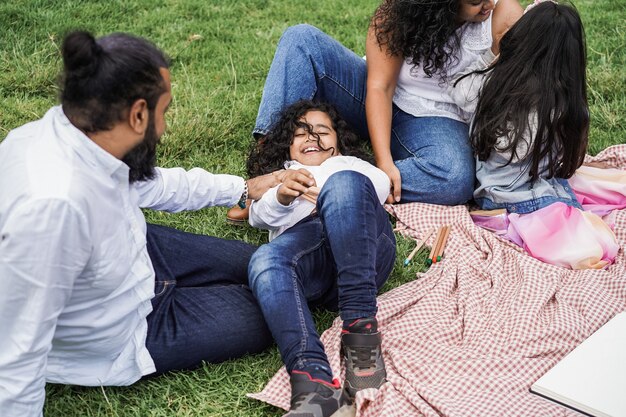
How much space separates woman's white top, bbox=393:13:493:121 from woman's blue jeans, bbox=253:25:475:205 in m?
0.05

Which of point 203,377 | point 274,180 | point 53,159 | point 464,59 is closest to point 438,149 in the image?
point 464,59

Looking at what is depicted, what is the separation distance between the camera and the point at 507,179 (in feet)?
12.4

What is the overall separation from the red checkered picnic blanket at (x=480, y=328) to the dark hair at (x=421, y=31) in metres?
0.93

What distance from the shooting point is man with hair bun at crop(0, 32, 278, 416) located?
200 centimetres

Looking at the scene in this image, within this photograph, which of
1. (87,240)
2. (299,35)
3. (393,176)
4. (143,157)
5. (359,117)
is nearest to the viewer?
(87,240)

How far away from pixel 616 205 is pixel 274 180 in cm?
177

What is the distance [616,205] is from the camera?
380 cm

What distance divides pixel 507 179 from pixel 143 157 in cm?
208

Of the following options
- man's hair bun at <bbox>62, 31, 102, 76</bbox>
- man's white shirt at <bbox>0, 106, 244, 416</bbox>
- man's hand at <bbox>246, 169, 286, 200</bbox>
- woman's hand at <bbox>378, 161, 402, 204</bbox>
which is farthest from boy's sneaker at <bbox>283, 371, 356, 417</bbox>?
woman's hand at <bbox>378, 161, 402, 204</bbox>

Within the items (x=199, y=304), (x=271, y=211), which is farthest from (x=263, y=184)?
(x=199, y=304)

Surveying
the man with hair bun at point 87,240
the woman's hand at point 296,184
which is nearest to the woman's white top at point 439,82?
the woman's hand at point 296,184

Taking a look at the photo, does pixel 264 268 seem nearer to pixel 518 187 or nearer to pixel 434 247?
pixel 434 247

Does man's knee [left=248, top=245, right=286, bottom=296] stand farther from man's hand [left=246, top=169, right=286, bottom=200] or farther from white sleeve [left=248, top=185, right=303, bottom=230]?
man's hand [left=246, top=169, right=286, bottom=200]

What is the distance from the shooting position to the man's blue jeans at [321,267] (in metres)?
2.69
